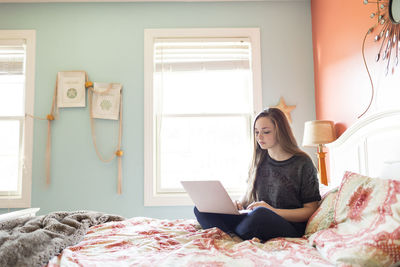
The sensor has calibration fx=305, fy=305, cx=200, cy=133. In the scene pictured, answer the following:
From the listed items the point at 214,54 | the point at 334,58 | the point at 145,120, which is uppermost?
the point at 214,54

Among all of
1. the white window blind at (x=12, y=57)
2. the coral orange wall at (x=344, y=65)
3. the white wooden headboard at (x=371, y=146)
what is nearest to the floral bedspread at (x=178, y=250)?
the white wooden headboard at (x=371, y=146)

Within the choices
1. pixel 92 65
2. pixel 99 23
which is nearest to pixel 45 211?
pixel 92 65

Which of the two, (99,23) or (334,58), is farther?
(99,23)

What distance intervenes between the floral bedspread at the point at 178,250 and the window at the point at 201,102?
5.04ft

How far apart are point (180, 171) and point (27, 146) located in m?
1.62

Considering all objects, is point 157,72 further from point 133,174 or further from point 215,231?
point 215,231

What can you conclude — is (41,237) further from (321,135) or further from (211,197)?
(321,135)

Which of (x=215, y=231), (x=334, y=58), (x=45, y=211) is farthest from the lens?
(x=45, y=211)

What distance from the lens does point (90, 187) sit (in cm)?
317

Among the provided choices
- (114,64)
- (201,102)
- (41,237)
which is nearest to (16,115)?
(114,64)

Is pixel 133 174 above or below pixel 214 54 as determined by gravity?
below

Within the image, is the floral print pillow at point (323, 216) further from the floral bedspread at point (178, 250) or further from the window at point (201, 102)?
the window at point (201, 102)

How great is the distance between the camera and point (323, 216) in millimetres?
1485

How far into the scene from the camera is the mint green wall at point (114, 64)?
10.4ft
